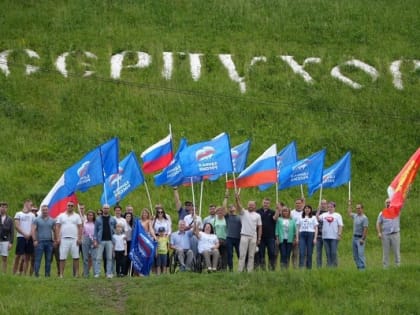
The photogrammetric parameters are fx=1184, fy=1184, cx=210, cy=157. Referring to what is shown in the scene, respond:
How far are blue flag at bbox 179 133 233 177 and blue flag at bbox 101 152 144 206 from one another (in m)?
1.59

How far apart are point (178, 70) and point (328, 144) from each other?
751 cm

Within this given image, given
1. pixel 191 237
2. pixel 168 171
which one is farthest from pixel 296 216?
pixel 168 171

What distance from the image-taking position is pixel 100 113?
43.7 meters

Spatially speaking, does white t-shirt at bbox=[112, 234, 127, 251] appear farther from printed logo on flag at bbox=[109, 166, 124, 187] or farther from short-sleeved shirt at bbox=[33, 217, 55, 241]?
printed logo on flag at bbox=[109, 166, 124, 187]

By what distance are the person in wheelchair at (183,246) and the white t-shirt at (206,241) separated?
0.38 m

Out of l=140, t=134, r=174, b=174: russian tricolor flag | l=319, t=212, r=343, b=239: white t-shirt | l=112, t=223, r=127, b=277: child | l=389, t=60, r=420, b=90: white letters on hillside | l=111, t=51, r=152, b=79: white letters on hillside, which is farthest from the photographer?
l=389, t=60, r=420, b=90: white letters on hillside

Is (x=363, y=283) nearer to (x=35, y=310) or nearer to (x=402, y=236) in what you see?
(x=35, y=310)

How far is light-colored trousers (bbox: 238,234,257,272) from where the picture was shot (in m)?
25.2

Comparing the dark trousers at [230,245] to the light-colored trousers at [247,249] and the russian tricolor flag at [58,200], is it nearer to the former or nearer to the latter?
the light-colored trousers at [247,249]

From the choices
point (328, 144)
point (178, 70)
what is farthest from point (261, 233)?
point (178, 70)

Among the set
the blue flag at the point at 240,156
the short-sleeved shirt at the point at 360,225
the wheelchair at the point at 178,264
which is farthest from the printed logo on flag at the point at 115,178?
the short-sleeved shirt at the point at 360,225

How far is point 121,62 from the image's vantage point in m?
47.2

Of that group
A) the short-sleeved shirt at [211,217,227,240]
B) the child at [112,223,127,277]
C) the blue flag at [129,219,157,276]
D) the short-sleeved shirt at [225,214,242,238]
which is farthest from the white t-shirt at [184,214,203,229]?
the child at [112,223,127,277]

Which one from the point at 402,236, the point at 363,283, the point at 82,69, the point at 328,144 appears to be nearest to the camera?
the point at 363,283
